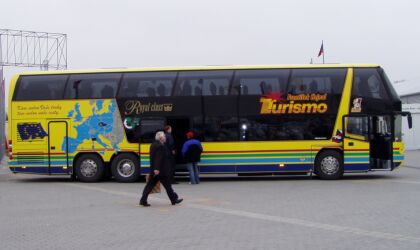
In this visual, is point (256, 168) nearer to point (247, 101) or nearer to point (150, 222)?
point (247, 101)

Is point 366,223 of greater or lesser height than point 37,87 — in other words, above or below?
below

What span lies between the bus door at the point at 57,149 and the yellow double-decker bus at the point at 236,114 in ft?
0.22

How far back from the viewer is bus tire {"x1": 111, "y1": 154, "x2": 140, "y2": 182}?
19.6 metres

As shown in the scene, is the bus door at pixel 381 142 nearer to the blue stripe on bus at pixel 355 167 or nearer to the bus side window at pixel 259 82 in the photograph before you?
the blue stripe on bus at pixel 355 167

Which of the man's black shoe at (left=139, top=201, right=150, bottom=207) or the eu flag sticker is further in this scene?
the eu flag sticker

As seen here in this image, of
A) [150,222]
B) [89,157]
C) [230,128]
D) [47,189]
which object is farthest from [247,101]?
[150,222]

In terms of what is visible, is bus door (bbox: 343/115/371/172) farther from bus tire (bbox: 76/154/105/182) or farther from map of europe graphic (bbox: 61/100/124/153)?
bus tire (bbox: 76/154/105/182)

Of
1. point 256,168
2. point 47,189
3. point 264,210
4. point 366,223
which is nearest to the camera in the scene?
point 366,223

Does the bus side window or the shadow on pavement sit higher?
the bus side window

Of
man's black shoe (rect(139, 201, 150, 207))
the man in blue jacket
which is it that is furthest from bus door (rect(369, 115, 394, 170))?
man's black shoe (rect(139, 201, 150, 207))

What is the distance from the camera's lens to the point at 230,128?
19188 mm

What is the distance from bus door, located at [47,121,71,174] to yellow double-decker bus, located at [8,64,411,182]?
0.07 m

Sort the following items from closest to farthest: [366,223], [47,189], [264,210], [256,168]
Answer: [366,223] < [264,210] < [47,189] < [256,168]

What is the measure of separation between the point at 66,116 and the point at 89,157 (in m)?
1.55
